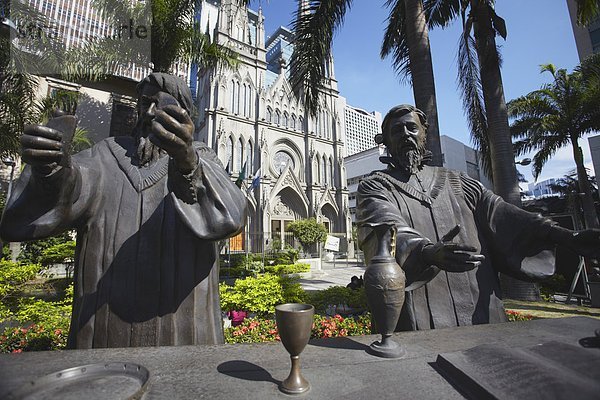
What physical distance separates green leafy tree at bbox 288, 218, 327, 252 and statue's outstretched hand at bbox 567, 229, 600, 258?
25288 millimetres

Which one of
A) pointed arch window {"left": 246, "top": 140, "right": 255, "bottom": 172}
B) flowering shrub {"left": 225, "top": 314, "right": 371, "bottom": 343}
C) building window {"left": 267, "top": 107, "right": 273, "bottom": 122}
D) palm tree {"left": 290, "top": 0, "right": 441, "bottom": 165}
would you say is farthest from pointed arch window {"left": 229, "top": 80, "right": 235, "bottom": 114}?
flowering shrub {"left": 225, "top": 314, "right": 371, "bottom": 343}

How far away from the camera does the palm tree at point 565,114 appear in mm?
14482

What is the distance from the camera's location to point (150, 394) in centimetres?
110

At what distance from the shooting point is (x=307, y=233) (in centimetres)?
2711

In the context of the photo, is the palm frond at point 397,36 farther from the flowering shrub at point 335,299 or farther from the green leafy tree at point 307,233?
the green leafy tree at point 307,233

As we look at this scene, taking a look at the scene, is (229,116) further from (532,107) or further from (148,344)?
(148,344)

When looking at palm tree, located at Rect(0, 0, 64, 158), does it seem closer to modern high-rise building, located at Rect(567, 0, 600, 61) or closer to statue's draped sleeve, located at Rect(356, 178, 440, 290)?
statue's draped sleeve, located at Rect(356, 178, 440, 290)

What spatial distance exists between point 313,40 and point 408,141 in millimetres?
5382

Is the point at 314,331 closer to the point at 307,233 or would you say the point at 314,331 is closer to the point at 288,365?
the point at 288,365

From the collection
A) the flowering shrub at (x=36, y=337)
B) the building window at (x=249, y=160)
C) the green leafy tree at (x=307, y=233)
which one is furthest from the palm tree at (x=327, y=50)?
the building window at (x=249, y=160)

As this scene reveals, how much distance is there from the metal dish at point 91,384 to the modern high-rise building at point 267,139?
85.6ft

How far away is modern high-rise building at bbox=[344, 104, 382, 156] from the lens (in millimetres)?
79188

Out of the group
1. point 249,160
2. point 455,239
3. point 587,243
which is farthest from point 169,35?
point 249,160

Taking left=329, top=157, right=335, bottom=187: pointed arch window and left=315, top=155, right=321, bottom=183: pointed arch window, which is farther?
left=329, top=157, right=335, bottom=187: pointed arch window
